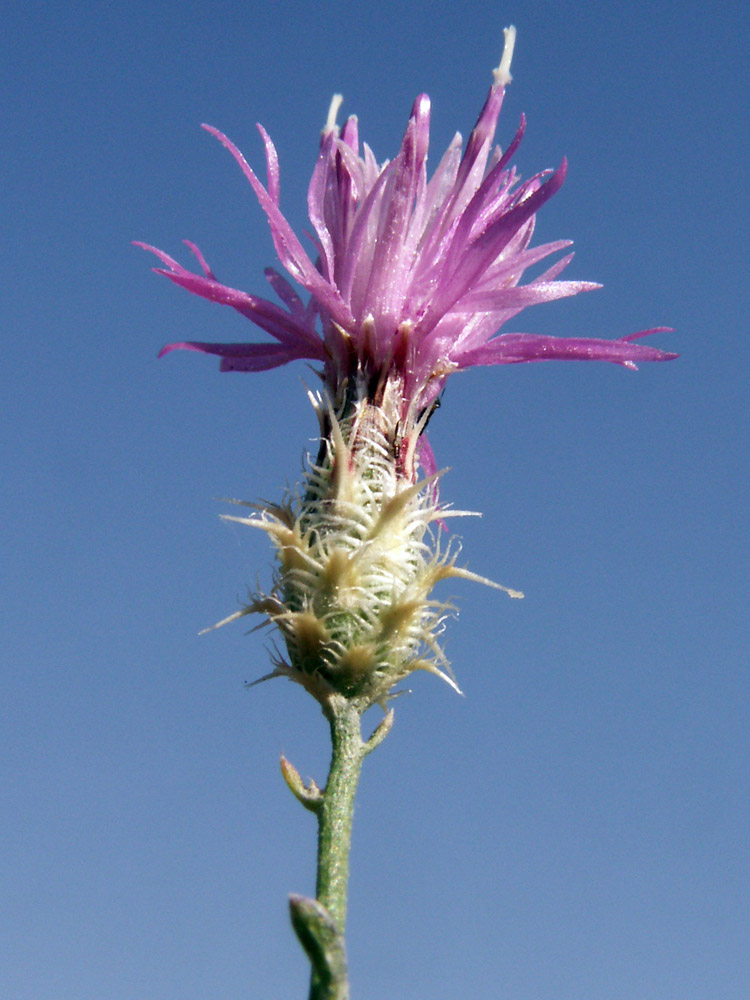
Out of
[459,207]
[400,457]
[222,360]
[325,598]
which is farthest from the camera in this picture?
[222,360]

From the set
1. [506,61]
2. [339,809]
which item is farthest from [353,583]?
[506,61]

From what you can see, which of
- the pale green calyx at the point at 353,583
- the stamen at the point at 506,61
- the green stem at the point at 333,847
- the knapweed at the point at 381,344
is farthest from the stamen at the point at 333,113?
the green stem at the point at 333,847

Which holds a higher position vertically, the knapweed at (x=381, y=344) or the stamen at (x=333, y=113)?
the stamen at (x=333, y=113)

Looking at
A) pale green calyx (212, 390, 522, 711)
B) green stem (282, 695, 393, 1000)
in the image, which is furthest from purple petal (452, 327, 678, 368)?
green stem (282, 695, 393, 1000)

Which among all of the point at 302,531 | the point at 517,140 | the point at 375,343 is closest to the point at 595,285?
the point at 517,140

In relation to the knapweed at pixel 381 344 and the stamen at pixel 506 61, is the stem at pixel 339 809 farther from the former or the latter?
the stamen at pixel 506 61

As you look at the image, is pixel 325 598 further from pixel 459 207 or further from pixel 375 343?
pixel 459 207

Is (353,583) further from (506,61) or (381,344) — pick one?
(506,61)
